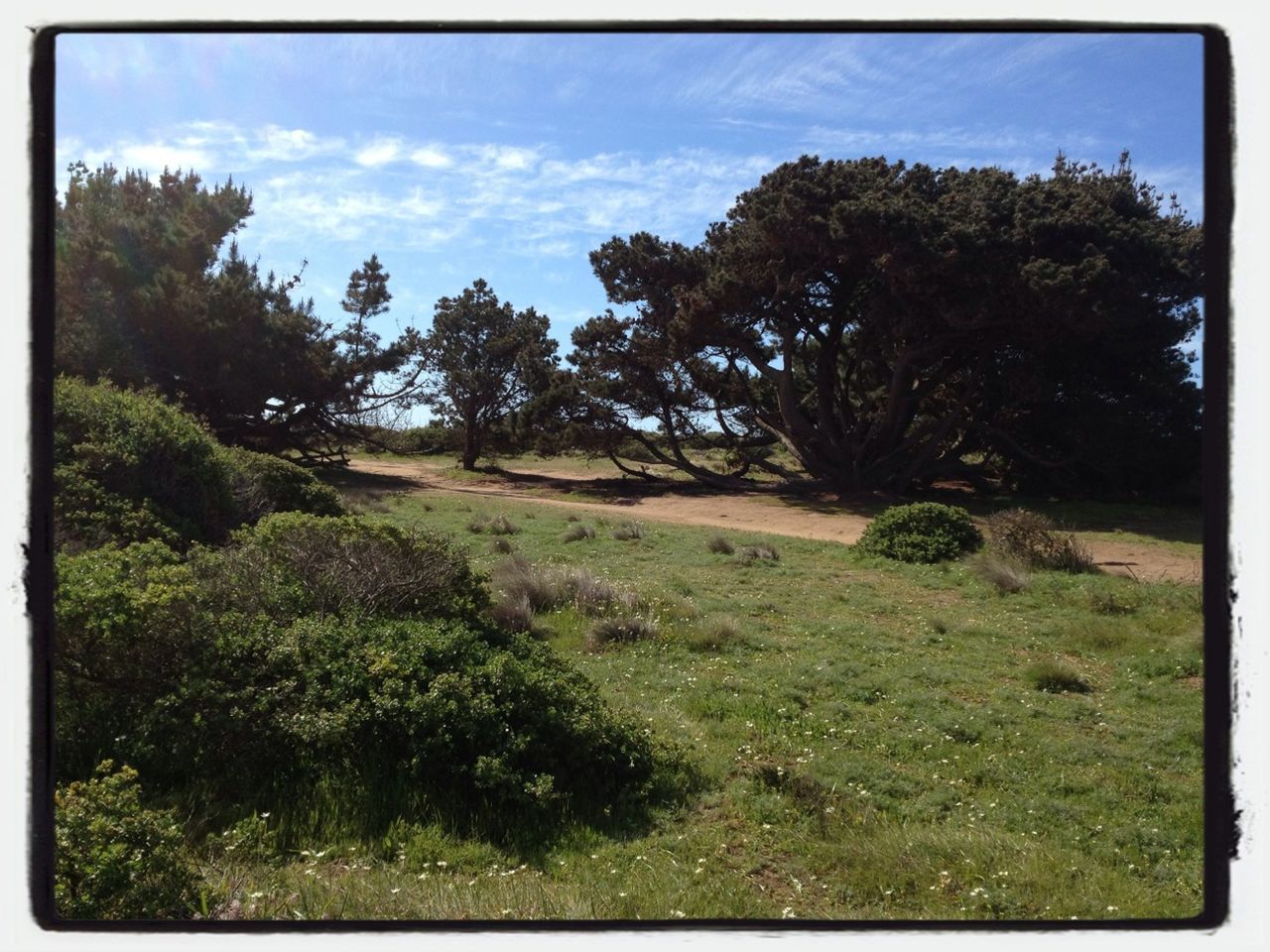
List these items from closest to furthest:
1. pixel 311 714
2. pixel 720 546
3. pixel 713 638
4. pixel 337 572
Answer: pixel 311 714
pixel 337 572
pixel 713 638
pixel 720 546

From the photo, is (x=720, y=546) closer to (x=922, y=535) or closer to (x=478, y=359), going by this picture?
(x=922, y=535)

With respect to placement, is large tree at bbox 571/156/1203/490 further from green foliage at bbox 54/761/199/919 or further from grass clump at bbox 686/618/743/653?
green foliage at bbox 54/761/199/919

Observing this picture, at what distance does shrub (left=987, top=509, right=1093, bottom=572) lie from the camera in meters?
12.8

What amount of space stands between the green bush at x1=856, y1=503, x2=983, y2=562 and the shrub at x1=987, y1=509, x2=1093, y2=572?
0.55m

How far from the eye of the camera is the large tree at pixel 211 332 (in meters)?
20.4

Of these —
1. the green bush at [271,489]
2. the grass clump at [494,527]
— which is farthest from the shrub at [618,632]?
the grass clump at [494,527]

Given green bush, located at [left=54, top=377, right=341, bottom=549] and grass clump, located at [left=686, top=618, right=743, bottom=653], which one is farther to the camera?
grass clump, located at [left=686, top=618, right=743, bottom=653]

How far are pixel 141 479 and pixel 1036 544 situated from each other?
13168 mm

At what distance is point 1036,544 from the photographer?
1327 centimetres

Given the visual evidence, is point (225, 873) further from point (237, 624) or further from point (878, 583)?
point (878, 583)

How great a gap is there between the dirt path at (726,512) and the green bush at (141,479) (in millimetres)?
11712

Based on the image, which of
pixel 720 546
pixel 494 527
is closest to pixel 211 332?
pixel 494 527

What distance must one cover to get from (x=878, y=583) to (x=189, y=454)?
980 centimetres

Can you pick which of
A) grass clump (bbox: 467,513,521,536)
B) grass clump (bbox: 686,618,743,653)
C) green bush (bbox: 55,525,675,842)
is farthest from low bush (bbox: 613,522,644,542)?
green bush (bbox: 55,525,675,842)
